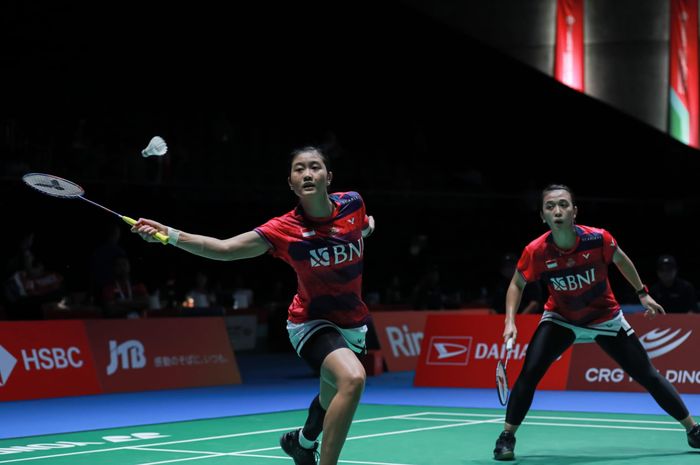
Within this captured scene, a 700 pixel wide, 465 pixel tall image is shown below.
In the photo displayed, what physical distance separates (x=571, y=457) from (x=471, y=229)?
17466mm

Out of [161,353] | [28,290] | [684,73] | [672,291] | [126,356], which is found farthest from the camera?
[684,73]

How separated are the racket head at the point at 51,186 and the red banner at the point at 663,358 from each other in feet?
27.1

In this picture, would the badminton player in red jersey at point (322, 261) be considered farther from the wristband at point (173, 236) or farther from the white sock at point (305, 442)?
the white sock at point (305, 442)

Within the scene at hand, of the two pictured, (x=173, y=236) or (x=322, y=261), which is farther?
(x=322, y=261)

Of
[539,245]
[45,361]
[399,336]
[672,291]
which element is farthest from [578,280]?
[399,336]

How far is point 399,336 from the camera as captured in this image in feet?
56.5

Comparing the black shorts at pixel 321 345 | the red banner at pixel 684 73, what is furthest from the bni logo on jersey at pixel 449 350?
the red banner at pixel 684 73

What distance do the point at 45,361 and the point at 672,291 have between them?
7.46m

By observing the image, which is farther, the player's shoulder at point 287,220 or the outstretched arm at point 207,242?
the player's shoulder at point 287,220

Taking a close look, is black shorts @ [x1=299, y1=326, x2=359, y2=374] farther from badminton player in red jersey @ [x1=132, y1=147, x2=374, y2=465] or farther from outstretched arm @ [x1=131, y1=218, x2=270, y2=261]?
outstretched arm @ [x1=131, y1=218, x2=270, y2=261]

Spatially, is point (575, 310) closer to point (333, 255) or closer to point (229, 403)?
point (333, 255)

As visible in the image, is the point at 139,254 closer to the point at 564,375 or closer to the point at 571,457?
the point at 564,375

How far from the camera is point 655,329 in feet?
42.5

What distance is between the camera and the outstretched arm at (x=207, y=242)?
5566 mm
